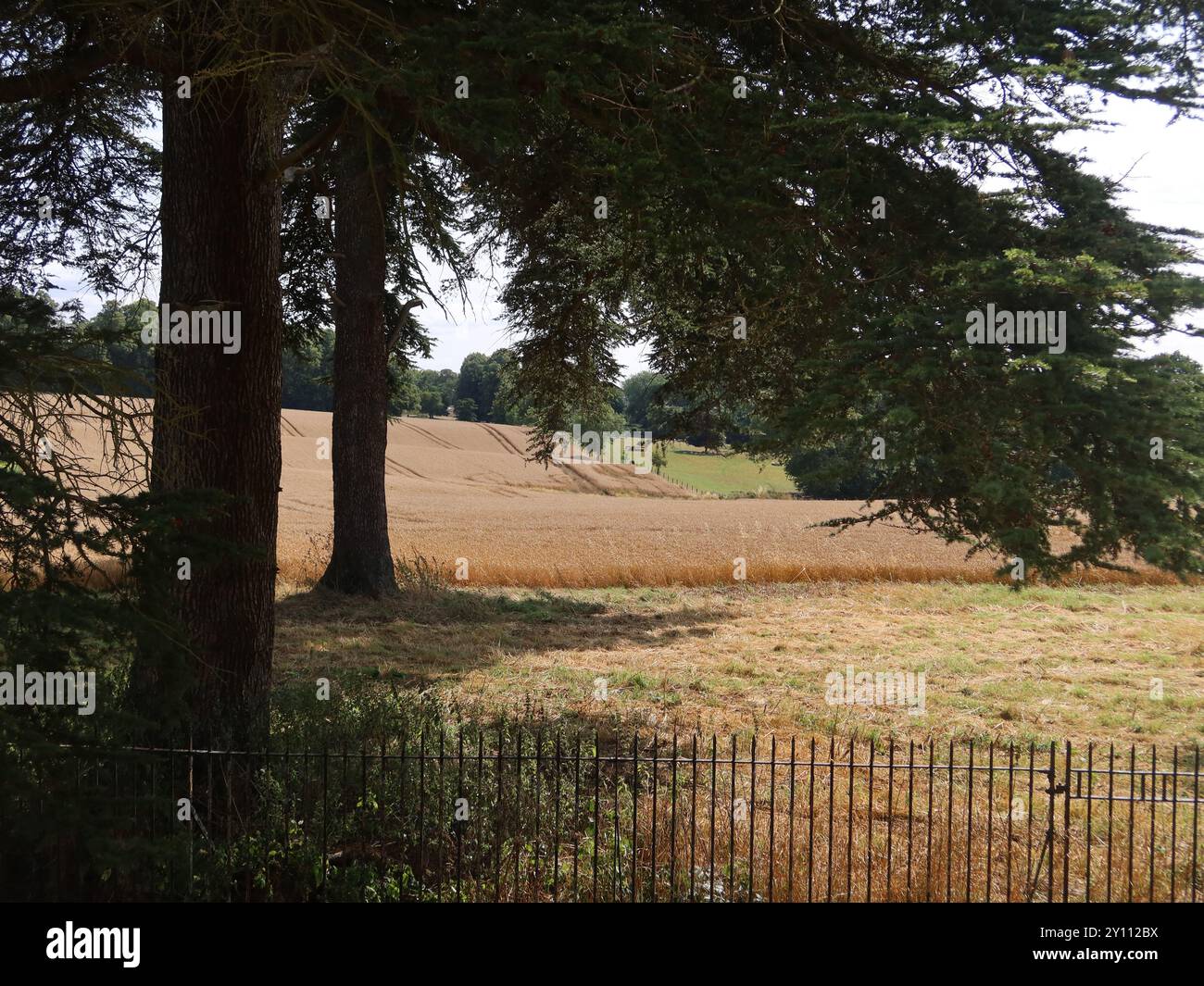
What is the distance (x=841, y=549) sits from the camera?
1245 inches

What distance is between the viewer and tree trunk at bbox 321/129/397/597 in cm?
1809

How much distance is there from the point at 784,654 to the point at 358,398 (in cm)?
907

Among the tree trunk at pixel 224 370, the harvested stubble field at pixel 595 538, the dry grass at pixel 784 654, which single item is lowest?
the dry grass at pixel 784 654

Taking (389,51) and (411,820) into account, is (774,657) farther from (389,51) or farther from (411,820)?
(389,51)

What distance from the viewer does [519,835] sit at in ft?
23.5

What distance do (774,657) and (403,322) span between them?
9.62m

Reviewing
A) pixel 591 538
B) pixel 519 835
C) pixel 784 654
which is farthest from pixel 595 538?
pixel 519 835

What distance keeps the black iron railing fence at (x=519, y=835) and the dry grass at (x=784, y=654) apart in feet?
4.68

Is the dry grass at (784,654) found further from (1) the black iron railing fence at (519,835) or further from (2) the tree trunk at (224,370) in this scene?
(2) the tree trunk at (224,370)

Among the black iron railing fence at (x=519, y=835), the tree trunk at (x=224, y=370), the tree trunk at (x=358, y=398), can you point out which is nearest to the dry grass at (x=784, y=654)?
the tree trunk at (x=358, y=398)

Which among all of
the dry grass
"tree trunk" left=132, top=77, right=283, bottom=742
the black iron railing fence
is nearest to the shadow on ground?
the dry grass

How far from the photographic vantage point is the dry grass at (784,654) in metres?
12.4

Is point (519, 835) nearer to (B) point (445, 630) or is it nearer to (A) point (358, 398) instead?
(B) point (445, 630)

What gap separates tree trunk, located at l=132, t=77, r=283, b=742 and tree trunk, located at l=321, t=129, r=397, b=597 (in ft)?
31.2
